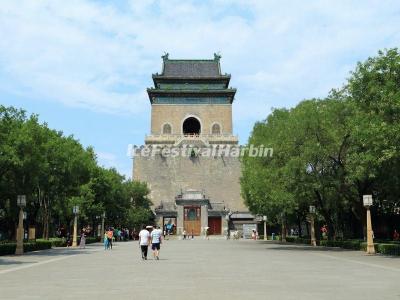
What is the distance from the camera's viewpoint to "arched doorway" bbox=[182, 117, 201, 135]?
85294mm

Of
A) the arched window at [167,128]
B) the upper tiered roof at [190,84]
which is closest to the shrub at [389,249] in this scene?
the arched window at [167,128]

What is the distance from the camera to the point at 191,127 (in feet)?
284

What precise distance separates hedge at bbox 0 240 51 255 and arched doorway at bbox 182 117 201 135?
5358cm

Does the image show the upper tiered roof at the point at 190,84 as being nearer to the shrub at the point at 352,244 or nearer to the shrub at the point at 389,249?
the shrub at the point at 352,244

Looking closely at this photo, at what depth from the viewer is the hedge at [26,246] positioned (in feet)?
82.3

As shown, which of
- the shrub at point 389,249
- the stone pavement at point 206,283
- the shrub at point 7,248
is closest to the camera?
the stone pavement at point 206,283

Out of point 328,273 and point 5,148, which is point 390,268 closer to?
point 328,273

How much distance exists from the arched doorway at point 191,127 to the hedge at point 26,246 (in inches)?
2109

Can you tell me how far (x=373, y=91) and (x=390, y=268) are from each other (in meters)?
9.21

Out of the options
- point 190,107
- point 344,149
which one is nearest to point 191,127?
point 190,107

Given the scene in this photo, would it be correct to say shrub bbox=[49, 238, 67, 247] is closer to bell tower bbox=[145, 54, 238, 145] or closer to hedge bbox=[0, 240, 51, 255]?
hedge bbox=[0, 240, 51, 255]

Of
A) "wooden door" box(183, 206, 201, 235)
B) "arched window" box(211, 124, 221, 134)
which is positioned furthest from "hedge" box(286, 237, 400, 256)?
"arched window" box(211, 124, 221, 134)

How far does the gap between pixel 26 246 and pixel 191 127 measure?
59.7 meters

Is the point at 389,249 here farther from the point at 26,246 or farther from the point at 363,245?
the point at 26,246
